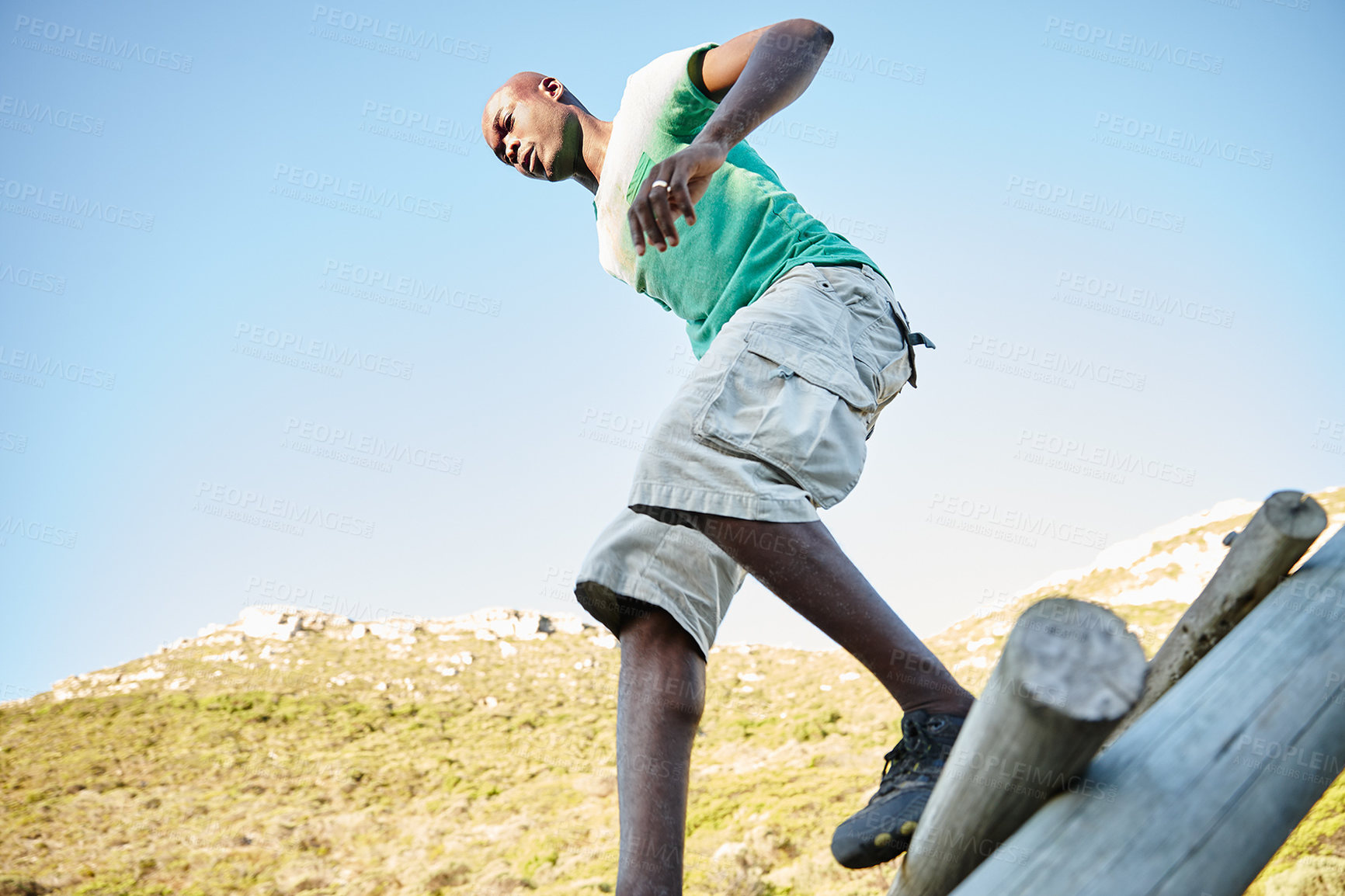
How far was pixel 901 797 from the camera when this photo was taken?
1366 millimetres

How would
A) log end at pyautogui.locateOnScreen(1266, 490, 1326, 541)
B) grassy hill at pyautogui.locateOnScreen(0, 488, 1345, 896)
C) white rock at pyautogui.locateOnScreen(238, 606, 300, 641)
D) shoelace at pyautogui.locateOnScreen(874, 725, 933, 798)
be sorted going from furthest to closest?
white rock at pyautogui.locateOnScreen(238, 606, 300, 641)
grassy hill at pyautogui.locateOnScreen(0, 488, 1345, 896)
shoelace at pyautogui.locateOnScreen(874, 725, 933, 798)
log end at pyautogui.locateOnScreen(1266, 490, 1326, 541)

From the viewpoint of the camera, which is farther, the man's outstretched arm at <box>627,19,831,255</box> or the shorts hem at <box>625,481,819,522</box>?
the man's outstretched arm at <box>627,19,831,255</box>

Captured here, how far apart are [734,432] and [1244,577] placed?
810mm

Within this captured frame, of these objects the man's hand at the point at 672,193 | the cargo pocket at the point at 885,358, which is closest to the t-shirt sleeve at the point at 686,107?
the man's hand at the point at 672,193

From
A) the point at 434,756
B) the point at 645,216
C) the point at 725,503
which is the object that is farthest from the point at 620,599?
the point at 434,756

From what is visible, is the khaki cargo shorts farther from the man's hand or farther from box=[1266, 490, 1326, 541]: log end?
box=[1266, 490, 1326, 541]: log end

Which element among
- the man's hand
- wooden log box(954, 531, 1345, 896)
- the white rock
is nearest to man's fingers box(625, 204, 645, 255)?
the man's hand

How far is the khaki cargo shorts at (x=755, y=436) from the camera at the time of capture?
1.58m

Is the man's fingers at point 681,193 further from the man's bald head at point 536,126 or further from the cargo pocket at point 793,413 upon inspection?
the man's bald head at point 536,126

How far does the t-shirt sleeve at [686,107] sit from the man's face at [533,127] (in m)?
0.37

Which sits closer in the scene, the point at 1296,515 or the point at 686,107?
the point at 1296,515

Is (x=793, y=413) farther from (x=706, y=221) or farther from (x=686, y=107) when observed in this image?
(x=686, y=107)

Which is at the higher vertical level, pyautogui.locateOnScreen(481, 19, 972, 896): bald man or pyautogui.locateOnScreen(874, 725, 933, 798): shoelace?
pyautogui.locateOnScreen(481, 19, 972, 896): bald man

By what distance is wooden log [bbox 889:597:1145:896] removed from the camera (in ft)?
2.79
